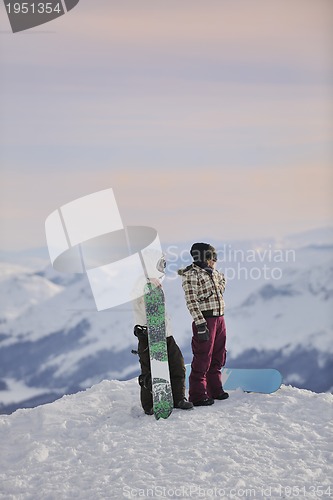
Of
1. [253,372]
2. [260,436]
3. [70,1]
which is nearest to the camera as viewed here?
[260,436]

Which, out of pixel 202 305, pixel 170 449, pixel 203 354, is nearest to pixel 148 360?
pixel 203 354

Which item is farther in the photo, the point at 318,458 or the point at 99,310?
the point at 99,310

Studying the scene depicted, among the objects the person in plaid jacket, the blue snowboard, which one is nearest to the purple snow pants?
the person in plaid jacket

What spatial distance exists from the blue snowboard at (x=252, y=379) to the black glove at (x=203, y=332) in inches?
19.8

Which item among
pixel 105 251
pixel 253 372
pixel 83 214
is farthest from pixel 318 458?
pixel 83 214

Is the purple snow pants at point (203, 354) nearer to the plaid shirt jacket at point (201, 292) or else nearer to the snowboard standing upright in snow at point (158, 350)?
the plaid shirt jacket at point (201, 292)

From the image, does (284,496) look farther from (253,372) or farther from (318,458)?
(253,372)

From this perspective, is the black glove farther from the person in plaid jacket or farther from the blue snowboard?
the blue snowboard

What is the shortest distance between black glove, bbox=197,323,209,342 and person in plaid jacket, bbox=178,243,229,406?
0.02 m

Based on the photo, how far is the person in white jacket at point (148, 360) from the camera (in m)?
5.05

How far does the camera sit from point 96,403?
5547 millimetres

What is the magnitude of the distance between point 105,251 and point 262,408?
178cm

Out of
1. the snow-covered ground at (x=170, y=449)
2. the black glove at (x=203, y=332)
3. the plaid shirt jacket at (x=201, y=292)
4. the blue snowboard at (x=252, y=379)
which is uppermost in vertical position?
the plaid shirt jacket at (x=201, y=292)

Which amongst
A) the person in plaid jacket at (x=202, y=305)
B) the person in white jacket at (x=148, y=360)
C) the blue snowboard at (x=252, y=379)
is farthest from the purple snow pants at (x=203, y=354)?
the blue snowboard at (x=252, y=379)
